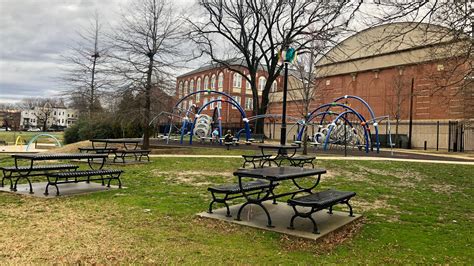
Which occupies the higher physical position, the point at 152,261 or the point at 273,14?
the point at 273,14

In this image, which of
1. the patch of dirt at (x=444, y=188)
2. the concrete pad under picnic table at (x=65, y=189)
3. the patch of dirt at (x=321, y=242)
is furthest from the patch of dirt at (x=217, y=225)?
the patch of dirt at (x=444, y=188)

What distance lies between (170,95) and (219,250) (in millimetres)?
17554

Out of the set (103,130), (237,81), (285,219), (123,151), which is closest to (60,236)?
(285,219)

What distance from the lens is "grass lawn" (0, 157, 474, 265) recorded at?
4.91m

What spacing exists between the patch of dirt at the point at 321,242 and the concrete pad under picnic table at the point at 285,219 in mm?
73

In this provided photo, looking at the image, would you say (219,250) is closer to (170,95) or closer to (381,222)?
(381,222)

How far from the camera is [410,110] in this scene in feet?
127

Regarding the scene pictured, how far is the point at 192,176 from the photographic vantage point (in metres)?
12.3

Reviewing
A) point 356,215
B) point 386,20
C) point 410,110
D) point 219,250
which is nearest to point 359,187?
point 356,215

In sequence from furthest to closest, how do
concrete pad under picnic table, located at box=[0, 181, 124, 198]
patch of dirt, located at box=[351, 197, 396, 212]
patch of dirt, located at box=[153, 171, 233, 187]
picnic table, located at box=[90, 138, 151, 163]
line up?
picnic table, located at box=[90, 138, 151, 163] → patch of dirt, located at box=[153, 171, 233, 187] → concrete pad under picnic table, located at box=[0, 181, 124, 198] → patch of dirt, located at box=[351, 197, 396, 212]

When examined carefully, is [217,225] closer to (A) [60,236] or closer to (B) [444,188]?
(A) [60,236]

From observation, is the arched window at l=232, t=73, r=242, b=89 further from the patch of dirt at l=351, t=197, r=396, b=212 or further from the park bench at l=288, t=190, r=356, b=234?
the park bench at l=288, t=190, r=356, b=234

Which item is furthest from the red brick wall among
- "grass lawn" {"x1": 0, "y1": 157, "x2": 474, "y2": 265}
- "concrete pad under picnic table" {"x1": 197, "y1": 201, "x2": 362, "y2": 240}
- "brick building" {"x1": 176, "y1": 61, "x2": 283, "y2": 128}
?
"concrete pad under picnic table" {"x1": 197, "y1": 201, "x2": 362, "y2": 240}

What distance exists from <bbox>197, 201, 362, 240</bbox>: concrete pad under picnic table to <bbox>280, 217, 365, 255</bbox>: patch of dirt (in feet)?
0.24
